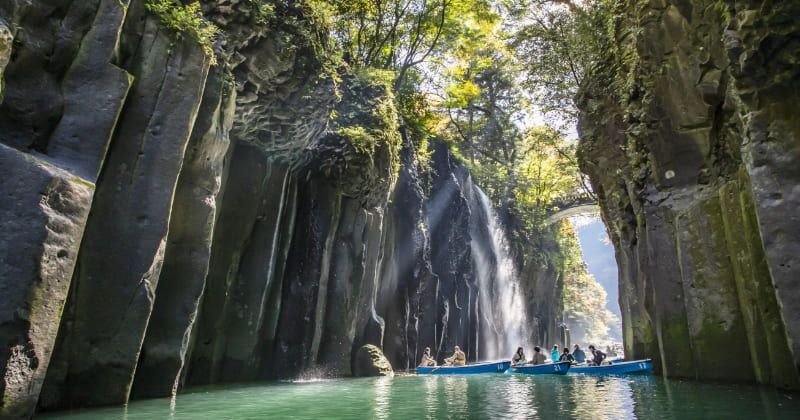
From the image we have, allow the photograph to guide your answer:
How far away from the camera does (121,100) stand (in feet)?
25.1

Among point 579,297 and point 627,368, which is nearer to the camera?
point 627,368

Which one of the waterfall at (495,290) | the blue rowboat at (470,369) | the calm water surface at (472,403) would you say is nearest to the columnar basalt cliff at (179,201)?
the calm water surface at (472,403)

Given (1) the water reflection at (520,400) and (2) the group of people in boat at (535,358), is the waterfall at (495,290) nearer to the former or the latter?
(2) the group of people in boat at (535,358)

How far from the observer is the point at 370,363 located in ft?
56.1

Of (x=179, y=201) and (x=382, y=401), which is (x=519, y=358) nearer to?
(x=382, y=401)

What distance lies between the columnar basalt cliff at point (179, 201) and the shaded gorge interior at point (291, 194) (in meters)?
0.03

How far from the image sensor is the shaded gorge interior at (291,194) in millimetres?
6805

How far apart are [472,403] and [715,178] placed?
7.31m

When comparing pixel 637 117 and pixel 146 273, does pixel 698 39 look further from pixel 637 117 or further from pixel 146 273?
pixel 146 273

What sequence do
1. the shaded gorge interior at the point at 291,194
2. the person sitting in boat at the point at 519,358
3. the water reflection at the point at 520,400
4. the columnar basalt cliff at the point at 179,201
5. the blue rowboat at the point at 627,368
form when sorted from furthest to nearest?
1. the person sitting in boat at the point at 519,358
2. the blue rowboat at the point at 627,368
3. the water reflection at the point at 520,400
4. the shaded gorge interior at the point at 291,194
5. the columnar basalt cliff at the point at 179,201

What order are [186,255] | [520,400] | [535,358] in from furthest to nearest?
[535,358] → [186,255] → [520,400]

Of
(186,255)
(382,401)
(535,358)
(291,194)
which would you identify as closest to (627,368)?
(535,358)

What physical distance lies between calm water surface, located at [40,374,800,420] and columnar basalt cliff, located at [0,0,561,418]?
1014 mm

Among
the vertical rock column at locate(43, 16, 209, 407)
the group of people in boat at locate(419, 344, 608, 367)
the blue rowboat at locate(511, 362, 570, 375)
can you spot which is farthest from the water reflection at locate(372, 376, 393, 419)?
the blue rowboat at locate(511, 362, 570, 375)
